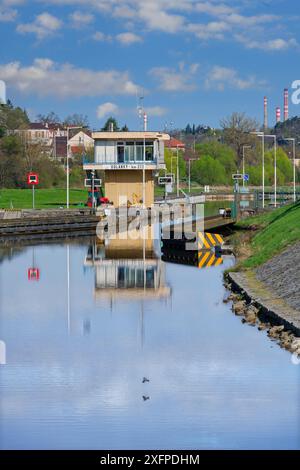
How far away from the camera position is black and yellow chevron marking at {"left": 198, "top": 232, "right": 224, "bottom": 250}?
4403 cm

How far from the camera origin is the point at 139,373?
1941 centimetres

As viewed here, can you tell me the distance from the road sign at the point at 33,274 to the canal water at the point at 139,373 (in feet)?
11.8

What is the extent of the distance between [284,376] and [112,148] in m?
59.1

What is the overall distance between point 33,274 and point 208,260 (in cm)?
854

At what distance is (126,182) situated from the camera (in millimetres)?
77188

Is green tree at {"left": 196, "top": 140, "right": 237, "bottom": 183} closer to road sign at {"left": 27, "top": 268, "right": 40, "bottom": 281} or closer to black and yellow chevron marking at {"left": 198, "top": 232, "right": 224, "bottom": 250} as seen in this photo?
black and yellow chevron marking at {"left": 198, "top": 232, "right": 224, "bottom": 250}

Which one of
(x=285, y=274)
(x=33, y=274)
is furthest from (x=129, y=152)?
(x=285, y=274)

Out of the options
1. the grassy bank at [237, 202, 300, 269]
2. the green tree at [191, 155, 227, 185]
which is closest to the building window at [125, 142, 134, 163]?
the grassy bank at [237, 202, 300, 269]

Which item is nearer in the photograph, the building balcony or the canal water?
the canal water

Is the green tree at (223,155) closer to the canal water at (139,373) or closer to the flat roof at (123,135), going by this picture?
the flat roof at (123,135)

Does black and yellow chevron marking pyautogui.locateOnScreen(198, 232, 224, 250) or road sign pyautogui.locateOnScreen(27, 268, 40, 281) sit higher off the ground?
black and yellow chevron marking pyautogui.locateOnScreen(198, 232, 224, 250)

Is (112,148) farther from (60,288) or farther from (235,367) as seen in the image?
(235,367)

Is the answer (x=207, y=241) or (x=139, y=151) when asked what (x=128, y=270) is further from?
(x=139, y=151)

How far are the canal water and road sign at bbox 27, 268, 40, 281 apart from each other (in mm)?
3597
